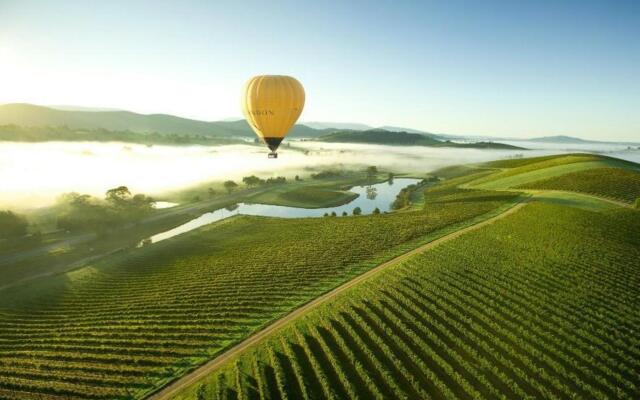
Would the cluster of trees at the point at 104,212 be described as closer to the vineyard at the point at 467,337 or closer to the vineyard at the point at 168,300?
the vineyard at the point at 168,300

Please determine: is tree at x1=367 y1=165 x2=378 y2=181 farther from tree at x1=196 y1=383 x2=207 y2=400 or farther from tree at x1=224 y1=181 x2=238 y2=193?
tree at x1=196 y1=383 x2=207 y2=400

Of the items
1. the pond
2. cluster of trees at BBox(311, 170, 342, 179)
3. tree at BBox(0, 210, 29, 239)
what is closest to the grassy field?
the pond

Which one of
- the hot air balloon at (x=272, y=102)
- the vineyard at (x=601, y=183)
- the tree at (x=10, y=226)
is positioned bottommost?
the tree at (x=10, y=226)

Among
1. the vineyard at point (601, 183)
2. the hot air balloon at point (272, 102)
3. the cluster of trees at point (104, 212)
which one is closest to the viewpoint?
the hot air balloon at point (272, 102)

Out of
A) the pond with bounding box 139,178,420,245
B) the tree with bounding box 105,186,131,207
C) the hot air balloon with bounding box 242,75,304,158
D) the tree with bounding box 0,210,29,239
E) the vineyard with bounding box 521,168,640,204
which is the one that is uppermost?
→ the hot air balloon with bounding box 242,75,304,158

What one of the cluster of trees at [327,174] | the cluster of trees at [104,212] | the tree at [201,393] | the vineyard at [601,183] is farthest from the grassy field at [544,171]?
the cluster of trees at [104,212]

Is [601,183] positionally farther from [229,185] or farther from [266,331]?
[229,185]
